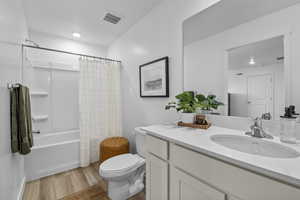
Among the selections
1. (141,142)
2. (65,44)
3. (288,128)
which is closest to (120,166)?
(141,142)

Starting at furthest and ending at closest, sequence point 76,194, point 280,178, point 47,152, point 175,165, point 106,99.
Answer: point 106,99
point 47,152
point 76,194
point 175,165
point 280,178

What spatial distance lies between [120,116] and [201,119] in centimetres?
171

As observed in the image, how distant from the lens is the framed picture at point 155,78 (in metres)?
1.61

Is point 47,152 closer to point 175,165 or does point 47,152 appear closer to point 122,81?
point 122,81

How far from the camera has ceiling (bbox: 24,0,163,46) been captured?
170cm

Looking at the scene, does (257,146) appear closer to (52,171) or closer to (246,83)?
(246,83)

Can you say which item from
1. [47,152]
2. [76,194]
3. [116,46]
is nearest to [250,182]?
[76,194]

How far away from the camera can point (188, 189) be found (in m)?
0.79

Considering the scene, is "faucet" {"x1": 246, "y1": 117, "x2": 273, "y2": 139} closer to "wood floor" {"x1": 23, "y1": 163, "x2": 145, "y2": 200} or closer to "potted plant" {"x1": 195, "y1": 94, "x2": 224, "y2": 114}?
"potted plant" {"x1": 195, "y1": 94, "x2": 224, "y2": 114}

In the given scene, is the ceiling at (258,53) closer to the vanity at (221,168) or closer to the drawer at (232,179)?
the vanity at (221,168)

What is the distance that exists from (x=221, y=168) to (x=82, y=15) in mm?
2453

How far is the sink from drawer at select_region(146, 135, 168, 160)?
34 cm

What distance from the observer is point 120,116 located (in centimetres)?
255

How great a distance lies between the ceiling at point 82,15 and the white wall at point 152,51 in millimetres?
159
